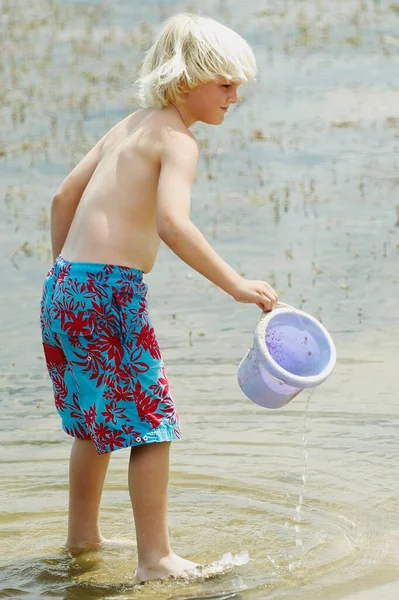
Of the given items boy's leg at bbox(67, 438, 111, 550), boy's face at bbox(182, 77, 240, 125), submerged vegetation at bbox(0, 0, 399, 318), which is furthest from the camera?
submerged vegetation at bbox(0, 0, 399, 318)

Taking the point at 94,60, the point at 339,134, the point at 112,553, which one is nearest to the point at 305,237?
the point at 339,134

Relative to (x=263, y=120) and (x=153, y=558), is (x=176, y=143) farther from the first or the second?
(x=263, y=120)

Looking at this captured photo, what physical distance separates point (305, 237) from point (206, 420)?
9.69 feet

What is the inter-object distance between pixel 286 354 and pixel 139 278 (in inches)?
19.2

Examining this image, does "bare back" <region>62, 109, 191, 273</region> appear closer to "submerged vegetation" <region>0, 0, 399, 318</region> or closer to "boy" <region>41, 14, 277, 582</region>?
"boy" <region>41, 14, 277, 582</region>

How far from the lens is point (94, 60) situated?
43.4ft

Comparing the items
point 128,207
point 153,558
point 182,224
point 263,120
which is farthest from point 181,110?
point 263,120

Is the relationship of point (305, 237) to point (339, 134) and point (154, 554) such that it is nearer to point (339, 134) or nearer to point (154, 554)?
point (339, 134)

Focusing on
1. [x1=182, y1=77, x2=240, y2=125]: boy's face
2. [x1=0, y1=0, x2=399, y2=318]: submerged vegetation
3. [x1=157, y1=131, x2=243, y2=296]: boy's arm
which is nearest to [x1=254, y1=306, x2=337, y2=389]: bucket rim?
[x1=157, y1=131, x2=243, y2=296]: boy's arm

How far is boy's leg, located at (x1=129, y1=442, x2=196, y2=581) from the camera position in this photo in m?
3.77

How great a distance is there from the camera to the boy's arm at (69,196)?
13.2 ft

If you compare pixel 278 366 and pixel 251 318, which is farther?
pixel 251 318

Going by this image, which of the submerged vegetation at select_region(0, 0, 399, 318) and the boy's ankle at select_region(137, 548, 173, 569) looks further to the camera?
the submerged vegetation at select_region(0, 0, 399, 318)

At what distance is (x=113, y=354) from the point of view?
12.3 feet
